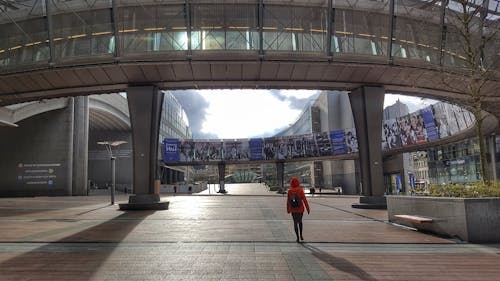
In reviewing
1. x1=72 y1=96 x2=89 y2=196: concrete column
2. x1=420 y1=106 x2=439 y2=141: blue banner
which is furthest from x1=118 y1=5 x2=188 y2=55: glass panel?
x1=420 y1=106 x2=439 y2=141: blue banner

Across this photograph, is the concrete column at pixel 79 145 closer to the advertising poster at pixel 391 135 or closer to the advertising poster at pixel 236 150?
the advertising poster at pixel 236 150

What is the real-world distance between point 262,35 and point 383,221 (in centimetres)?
1052

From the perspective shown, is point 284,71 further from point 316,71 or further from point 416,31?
point 416,31

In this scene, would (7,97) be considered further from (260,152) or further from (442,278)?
(260,152)

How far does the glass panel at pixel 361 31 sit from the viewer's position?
1956 centimetres

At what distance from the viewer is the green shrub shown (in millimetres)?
9725

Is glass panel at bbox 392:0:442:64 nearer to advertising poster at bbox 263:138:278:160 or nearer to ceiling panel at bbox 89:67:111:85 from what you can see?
ceiling panel at bbox 89:67:111:85

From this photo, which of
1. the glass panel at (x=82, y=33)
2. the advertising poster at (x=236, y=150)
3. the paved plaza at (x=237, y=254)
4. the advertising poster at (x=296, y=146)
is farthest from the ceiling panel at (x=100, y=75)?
the advertising poster at (x=236, y=150)

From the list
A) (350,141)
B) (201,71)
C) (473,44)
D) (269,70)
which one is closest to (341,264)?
(269,70)

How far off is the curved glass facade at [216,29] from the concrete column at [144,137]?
264cm

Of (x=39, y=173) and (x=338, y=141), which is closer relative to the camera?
(x=39, y=173)

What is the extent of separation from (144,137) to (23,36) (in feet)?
28.2

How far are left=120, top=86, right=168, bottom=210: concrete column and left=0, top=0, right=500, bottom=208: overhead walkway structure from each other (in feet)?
0.19

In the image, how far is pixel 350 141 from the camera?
59.9 m
